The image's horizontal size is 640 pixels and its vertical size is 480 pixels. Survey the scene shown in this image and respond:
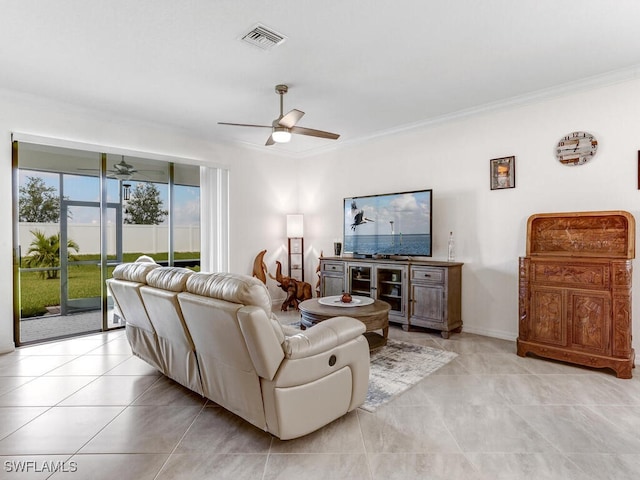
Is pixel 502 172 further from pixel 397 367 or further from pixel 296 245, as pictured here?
pixel 296 245

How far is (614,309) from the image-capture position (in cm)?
287

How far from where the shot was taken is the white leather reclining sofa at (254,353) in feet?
5.85

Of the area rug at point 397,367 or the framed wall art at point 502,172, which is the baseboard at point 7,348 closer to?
the area rug at point 397,367

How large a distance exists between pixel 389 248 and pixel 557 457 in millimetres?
3049

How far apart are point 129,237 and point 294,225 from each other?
2418 millimetres

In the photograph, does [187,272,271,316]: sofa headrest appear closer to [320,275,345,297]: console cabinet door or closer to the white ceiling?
the white ceiling

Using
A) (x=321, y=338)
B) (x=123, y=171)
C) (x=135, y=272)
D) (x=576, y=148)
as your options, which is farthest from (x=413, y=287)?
(x=123, y=171)

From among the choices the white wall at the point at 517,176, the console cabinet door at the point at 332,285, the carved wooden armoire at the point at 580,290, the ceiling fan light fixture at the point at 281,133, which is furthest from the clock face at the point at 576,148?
the console cabinet door at the point at 332,285

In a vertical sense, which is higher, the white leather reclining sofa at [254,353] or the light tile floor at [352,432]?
the white leather reclining sofa at [254,353]

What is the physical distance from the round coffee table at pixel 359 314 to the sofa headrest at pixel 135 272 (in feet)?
4.71

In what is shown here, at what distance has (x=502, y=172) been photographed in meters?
3.92

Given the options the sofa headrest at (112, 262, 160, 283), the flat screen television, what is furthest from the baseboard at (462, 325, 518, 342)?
the sofa headrest at (112, 262, 160, 283)

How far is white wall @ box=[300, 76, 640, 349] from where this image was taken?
3.23m

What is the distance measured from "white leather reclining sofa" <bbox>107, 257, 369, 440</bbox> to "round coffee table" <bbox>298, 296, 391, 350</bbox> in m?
0.82
